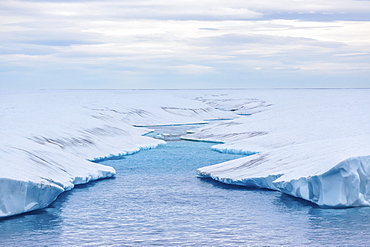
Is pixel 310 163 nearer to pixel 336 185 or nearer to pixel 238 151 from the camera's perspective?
pixel 336 185

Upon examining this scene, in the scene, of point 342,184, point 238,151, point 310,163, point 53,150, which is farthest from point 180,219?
point 238,151

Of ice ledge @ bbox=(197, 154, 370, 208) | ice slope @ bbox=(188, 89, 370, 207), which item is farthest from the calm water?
ice slope @ bbox=(188, 89, 370, 207)

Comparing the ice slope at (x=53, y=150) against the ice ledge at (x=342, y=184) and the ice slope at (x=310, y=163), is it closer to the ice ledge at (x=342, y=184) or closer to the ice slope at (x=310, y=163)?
the ice slope at (x=310, y=163)

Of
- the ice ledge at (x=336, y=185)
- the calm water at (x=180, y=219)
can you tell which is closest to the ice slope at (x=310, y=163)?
the ice ledge at (x=336, y=185)

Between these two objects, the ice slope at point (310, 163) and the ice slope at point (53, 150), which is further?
the ice slope at point (310, 163)

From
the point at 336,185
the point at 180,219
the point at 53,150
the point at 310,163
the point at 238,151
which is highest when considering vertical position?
the point at 310,163

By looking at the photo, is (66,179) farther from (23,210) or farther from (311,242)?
(311,242)

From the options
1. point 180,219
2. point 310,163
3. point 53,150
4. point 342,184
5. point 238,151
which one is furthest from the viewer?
point 238,151

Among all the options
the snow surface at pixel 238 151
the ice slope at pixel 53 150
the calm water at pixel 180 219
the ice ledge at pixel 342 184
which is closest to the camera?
the calm water at pixel 180 219

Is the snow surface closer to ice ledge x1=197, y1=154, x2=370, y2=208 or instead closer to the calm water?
ice ledge x1=197, y1=154, x2=370, y2=208
